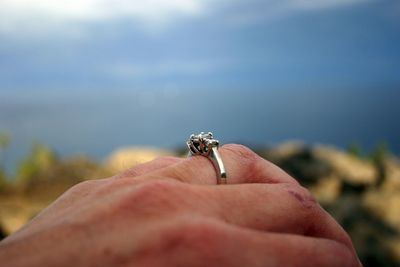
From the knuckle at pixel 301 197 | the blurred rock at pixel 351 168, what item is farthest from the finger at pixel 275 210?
the blurred rock at pixel 351 168

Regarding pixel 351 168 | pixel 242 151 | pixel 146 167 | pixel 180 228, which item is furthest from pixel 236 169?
pixel 351 168

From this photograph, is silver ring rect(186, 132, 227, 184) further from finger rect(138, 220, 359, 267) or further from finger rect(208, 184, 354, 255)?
finger rect(138, 220, 359, 267)

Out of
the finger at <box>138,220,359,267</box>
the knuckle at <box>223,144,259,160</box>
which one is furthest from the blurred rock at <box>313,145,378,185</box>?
the finger at <box>138,220,359,267</box>

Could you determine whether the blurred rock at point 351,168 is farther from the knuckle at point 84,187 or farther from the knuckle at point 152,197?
the knuckle at point 152,197

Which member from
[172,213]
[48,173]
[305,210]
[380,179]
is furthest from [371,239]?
[48,173]

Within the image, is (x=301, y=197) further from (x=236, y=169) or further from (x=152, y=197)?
(x=152, y=197)
